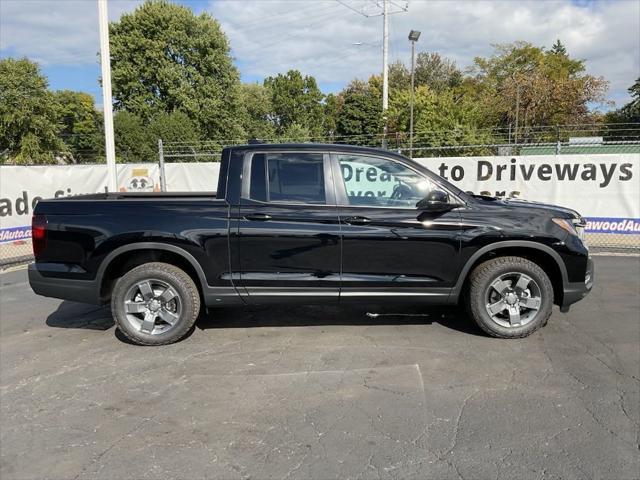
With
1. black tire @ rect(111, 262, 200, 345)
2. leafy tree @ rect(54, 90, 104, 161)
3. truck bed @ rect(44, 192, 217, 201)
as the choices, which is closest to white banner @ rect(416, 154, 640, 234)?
truck bed @ rect(44, 192, 217, 201)

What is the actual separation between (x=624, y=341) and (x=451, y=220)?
6.75 feet

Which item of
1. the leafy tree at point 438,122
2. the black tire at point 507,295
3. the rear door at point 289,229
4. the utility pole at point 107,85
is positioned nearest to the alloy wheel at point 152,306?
the rear door at point 289,229

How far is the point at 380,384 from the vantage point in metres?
3.86

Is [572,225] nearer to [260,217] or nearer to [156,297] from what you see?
[260,217]

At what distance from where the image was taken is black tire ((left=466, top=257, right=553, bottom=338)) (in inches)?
185

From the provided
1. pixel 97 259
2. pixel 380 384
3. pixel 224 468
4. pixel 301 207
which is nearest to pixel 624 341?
pixel 380 384

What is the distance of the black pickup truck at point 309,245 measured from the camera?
15.1 ft

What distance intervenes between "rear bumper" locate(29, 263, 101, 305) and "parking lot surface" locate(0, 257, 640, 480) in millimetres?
506

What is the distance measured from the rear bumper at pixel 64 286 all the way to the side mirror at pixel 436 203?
3.15m

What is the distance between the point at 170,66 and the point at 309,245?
4003 centimetres

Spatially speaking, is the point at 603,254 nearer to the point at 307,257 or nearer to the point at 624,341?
the point at 624,341

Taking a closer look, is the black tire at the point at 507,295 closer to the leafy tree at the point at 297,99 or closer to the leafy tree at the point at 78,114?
the leafy tree at the point at 297,99

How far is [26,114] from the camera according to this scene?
1049 inches

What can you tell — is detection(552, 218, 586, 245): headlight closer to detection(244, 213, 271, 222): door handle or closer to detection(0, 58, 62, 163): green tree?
detection(244, 213, 271, 222): door handle
